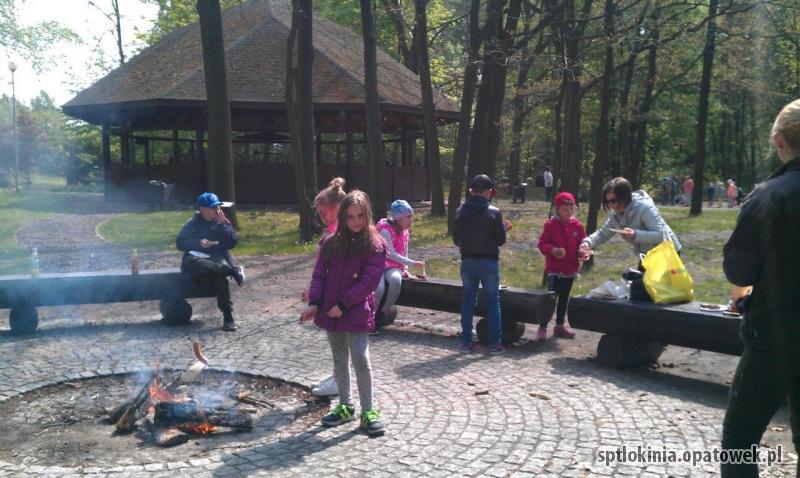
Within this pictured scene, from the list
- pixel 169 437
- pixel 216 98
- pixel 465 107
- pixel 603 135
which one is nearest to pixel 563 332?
pixel 169 437

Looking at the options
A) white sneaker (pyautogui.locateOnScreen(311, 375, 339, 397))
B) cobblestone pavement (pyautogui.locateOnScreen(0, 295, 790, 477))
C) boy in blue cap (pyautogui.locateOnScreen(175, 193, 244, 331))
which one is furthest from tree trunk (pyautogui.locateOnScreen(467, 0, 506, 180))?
white sneaker (pyautogui.locateOnScreen(311, 375, 339, 397))

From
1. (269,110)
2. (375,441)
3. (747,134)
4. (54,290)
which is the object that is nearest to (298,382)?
(375,441)

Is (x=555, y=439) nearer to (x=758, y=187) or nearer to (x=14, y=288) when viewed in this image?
(x=758, y=187)

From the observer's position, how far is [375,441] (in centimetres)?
534

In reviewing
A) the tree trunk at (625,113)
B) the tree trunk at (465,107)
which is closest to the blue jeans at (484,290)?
the tree trunk at (465,107)

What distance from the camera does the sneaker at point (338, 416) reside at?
224 inches

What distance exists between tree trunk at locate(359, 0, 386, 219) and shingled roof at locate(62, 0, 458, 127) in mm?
7406

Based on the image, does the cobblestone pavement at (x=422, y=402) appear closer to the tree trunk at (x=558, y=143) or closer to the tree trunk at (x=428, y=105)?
the tree trunk at (x=428, y=105)

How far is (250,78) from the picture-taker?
26.7m

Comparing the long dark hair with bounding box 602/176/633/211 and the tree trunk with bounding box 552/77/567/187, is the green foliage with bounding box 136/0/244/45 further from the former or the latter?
the long dark hair with bounding box 602/176/633/211

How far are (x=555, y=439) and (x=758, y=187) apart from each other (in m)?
2.54

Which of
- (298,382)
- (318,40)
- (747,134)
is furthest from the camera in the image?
(747,134)

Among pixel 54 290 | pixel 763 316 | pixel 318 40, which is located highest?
pixel 318 40

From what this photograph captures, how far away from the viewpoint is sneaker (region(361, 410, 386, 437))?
17.9 ft
